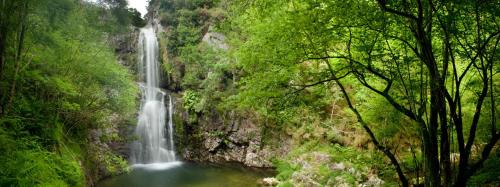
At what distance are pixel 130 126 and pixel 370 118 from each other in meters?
17.3

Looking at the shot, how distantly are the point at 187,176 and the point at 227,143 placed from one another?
4843mm

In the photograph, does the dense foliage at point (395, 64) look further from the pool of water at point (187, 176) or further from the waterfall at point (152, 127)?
the waterfall at point (152, 127)

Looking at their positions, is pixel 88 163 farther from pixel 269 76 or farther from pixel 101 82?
pixel 269 76

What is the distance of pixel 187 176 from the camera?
17.4 metres

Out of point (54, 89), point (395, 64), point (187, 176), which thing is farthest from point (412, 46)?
point (187, 176)

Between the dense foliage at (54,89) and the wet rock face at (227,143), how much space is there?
7.25m

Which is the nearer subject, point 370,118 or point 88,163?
point 370,118

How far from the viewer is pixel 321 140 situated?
16750 millimetres

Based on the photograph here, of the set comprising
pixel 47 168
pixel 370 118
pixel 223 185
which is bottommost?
pixel 223 185

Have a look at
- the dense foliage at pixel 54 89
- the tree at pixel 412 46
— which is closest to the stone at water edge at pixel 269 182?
the dense foliage at pixel 54 89

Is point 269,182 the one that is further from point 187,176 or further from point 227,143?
point 227,143

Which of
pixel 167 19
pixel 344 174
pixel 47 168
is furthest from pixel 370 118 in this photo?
A: pixel 167 19

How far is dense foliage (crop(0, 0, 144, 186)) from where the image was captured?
24.1 feet

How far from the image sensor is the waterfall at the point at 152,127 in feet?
70.6
